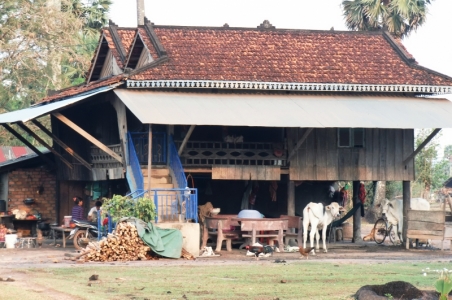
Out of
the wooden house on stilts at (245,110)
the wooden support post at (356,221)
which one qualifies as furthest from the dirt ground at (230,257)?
the wooden house on stilts at (245,110)

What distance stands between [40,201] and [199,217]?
813 cm

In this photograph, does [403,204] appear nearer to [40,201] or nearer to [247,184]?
[247,184]

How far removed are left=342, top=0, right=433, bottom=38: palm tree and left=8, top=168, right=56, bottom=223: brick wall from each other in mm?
15626

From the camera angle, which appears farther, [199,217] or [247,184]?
[247,184]

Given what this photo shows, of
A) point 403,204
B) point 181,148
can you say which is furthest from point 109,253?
point 403,204

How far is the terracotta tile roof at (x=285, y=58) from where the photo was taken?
27.8 m

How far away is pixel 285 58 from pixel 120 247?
885cm

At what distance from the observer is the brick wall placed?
33312 mm

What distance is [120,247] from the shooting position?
2328 cm

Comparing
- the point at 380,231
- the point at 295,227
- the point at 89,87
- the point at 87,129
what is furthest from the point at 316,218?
the point at 87,129

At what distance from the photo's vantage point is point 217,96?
27625mm

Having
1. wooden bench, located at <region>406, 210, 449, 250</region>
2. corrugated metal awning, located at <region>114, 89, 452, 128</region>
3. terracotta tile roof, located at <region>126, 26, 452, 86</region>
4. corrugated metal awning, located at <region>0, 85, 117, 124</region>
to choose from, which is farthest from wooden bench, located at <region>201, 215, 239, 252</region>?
wooden bench, located at <region>406, 210, 449, 250</region>

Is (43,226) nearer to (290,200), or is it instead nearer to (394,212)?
(290,200)

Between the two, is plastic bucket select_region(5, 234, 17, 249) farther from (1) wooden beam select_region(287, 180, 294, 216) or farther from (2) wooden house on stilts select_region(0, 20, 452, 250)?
(1) wooden beam select_region(287, 180, 294, 216)
